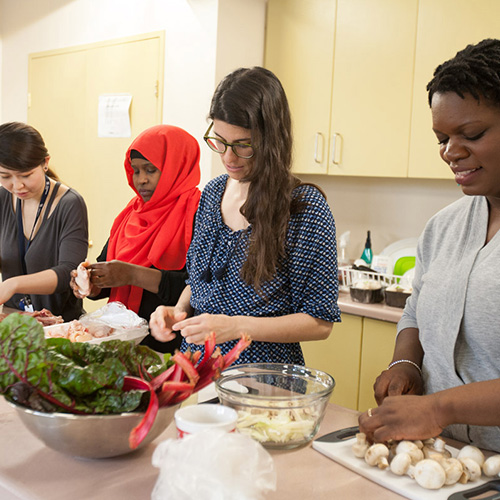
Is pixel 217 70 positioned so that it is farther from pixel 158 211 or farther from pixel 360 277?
pixel 360 277

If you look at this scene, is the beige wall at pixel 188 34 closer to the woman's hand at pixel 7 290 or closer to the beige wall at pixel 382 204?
the beige wall at pixel 382 204

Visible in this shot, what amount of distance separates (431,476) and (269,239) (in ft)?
2.35

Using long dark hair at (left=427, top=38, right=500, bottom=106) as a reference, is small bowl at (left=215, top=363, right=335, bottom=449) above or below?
below

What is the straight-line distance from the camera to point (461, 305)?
1.14 meters

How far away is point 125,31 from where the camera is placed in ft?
11.2

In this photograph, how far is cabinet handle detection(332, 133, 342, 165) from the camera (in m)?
2.97

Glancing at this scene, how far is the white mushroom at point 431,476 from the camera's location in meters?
0.91

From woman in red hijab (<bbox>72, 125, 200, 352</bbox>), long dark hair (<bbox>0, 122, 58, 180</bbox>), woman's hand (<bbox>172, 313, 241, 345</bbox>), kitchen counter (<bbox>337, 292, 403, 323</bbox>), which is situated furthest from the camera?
kitchen counter (<bbox>337, 292, 403, 323</bbox>)

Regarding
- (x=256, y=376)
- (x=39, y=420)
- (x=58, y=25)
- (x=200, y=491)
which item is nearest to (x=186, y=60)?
(x=58, y=25)

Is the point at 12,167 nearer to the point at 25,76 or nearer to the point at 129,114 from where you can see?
the point at 129,114

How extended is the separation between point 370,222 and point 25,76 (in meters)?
2.45

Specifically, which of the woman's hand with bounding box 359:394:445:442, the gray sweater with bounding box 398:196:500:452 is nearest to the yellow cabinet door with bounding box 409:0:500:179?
the gray sweater with bounding box 398:196:500:452

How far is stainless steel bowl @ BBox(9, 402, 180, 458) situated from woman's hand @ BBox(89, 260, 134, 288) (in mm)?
922

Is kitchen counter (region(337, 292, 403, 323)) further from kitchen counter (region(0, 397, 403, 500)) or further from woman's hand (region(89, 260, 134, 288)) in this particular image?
kitchen counter (region(0, 397, 403, 500))
